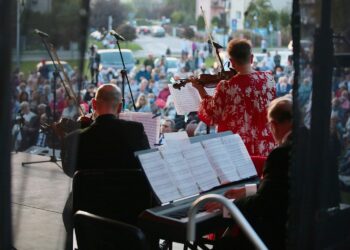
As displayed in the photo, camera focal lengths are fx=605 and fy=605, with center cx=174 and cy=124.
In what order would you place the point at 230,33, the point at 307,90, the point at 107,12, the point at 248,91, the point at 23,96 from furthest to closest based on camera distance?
the point at 230,33
the point at 107,12
the point at 248,91
the point at 307,90
the point at 23,96

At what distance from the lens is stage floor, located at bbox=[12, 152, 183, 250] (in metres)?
2.04

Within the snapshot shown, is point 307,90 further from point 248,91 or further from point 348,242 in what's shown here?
point 248,91

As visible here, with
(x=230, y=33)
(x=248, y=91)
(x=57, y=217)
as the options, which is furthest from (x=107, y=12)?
(x=57, y=217)

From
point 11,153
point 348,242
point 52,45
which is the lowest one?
point 348,242

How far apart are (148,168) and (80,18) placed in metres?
0.84

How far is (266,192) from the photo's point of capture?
2555 millimetres

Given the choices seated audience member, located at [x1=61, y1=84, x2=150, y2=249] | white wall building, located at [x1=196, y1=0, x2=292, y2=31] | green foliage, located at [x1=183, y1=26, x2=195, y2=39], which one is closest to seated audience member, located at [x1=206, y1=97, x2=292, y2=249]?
seated audience member, located at [x1=61, y1=84, x2=150, y2=249]

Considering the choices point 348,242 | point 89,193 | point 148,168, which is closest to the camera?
point 348,242

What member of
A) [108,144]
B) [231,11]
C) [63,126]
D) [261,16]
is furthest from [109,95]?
[231,11]

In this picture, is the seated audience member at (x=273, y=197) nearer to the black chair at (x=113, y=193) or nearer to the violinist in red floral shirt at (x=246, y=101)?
the black chair at (x=113, y=193)

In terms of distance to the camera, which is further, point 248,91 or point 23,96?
→ point 248,91

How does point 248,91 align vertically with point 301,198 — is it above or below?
above

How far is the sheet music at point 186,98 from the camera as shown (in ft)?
15.9

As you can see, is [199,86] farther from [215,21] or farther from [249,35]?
[215,21]
